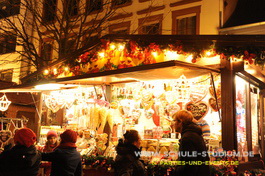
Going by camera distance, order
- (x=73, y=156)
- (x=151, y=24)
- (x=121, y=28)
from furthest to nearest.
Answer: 1. (x=121, y=28)
2. (x=151, y=24)
3. (x=73, y=156)

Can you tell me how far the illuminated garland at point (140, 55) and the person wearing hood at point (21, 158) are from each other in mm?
3996

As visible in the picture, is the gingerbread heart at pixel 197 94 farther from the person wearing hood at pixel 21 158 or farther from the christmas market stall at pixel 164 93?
the person wearing hood at pixel 21 158

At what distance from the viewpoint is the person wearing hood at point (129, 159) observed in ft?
16.3

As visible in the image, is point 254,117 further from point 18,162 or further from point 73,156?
point 18,162

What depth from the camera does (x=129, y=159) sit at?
5020 mm

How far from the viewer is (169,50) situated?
760 cm

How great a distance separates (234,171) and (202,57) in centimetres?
266

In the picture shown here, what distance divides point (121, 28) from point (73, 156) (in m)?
15.4

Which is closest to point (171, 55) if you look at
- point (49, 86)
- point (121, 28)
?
point (49, 86)

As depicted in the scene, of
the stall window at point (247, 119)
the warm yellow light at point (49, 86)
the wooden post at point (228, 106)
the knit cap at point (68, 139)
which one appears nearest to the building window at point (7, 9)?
the warm yellow light at point (49, 86)

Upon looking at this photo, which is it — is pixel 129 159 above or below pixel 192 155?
below

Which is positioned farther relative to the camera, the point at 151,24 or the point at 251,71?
the point at 151,24

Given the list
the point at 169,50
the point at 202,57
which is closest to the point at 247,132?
the point at 202,57

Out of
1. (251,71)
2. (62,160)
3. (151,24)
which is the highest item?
(151,24)
